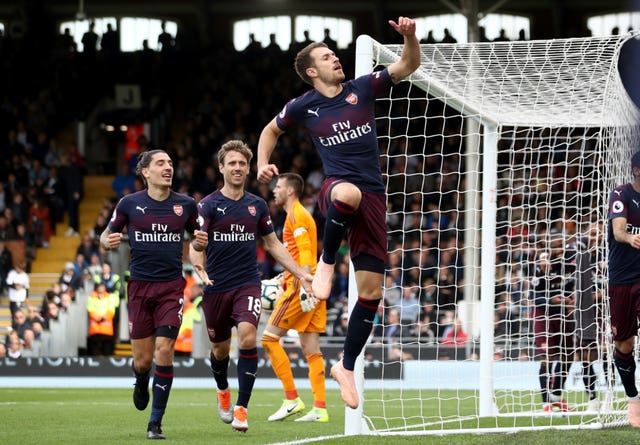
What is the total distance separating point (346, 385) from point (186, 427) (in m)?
2.96

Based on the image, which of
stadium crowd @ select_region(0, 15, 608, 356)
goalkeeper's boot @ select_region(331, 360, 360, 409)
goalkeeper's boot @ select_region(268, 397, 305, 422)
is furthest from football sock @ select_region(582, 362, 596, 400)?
stadium crowd @ select_region(0, 15, 608, 356)

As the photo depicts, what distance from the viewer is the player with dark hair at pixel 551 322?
1182cm

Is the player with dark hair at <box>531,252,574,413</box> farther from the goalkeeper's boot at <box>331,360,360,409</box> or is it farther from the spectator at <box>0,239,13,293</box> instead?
the spectator at <box>0,239,13,293</box>

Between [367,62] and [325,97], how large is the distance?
67.6 inches

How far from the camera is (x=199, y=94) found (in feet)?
97.2

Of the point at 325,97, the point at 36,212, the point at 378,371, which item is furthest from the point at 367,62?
the point at 36,212

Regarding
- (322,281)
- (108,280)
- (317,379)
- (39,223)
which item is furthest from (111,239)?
(39,223)

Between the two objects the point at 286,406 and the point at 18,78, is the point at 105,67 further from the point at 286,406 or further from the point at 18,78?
the point at 286,406

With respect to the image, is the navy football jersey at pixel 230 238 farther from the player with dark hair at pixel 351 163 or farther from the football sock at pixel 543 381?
the football sock at pixel 543 381

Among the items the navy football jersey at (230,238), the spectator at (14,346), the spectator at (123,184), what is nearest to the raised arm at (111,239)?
the navy football jersey at (230,238)

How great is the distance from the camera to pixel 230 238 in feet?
31.9

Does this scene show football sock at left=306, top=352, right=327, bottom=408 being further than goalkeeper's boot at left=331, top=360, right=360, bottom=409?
Yes

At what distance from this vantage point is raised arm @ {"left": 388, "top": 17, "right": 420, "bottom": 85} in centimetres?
714

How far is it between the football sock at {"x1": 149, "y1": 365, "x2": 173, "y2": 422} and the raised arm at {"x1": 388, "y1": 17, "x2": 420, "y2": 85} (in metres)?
3.06
